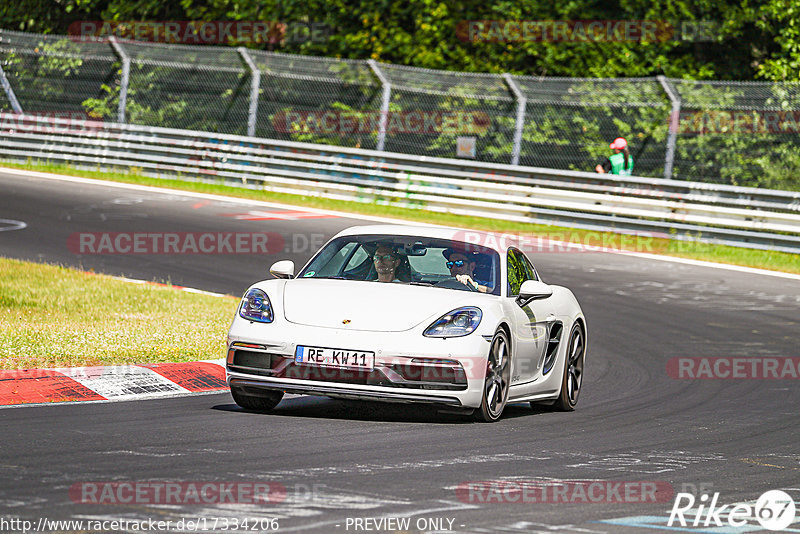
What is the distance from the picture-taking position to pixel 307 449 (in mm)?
7070

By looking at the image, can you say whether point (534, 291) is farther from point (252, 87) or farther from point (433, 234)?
point (252, 87)

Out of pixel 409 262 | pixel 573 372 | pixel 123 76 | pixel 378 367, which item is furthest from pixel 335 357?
pixel 123 76

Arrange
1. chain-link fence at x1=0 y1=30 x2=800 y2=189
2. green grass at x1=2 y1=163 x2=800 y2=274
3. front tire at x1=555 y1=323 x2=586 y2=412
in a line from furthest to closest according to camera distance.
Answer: chain-link fence at x1=0 y1=30 x2=800 y2=189 < green grass at x1=2 y1=163 x2=800 y2=274 < front tire at x1=555 y1=323 x2=586 y2=412

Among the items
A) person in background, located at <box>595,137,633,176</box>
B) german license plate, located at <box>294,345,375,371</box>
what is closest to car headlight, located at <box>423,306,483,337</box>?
german license plate, located at <box>294,345,375,371</box>

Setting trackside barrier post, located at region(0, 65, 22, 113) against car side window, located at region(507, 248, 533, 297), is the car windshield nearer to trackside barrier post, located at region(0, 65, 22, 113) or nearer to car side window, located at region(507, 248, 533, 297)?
car side window, located at region(507, 248, 533, 297)

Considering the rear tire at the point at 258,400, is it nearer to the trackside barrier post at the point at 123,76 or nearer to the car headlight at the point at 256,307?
the car headlight at the point at 256,307

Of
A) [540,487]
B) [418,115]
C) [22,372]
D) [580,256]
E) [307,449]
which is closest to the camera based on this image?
[540,487]

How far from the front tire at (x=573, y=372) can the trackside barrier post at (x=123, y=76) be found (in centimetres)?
1945

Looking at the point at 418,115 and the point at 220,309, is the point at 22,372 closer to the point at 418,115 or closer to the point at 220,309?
the point at 220,309

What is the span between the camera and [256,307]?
8492mm

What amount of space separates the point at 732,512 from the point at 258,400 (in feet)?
→ 11.6

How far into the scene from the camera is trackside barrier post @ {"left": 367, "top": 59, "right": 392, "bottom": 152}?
25817 millimetres

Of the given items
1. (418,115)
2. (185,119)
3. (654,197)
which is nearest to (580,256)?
(654,197)

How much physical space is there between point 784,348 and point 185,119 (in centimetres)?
1781
